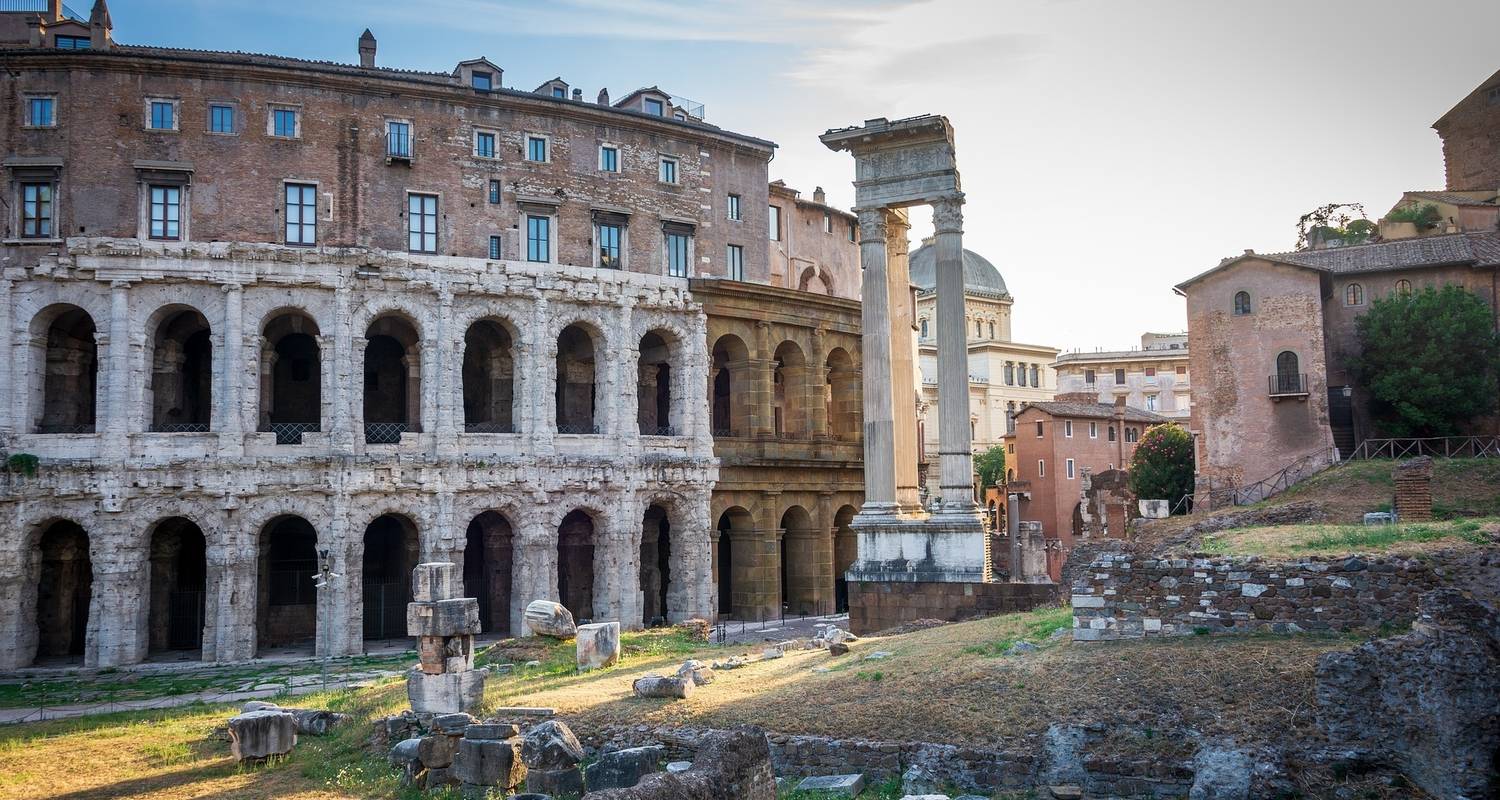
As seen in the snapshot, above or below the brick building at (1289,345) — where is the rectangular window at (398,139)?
above

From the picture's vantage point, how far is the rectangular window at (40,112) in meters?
34.8

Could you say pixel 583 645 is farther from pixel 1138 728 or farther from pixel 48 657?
pixel 48 657

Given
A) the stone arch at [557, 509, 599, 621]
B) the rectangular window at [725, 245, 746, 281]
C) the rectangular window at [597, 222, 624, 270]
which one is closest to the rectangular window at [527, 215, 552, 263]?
the rectangular window at [597, 222, 624, 270]

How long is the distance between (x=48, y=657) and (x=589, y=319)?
18.8m

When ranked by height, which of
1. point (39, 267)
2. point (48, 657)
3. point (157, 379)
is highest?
point (39, 267)

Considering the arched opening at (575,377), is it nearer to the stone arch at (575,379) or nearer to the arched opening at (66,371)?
the stone arch at (575,379)

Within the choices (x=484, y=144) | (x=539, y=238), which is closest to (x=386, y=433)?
(x=539, y=238)

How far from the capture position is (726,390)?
4669cm

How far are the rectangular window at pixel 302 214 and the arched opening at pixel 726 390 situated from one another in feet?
45.9

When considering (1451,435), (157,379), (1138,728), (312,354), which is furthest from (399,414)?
(1451,435)

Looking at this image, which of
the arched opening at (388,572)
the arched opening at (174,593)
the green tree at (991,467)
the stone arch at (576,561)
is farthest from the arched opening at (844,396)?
the green tree at (991,467)

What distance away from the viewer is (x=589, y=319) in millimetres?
38812

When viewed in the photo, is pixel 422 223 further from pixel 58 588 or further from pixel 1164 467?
pixel 1164 467

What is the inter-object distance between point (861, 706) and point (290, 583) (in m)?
26.9
